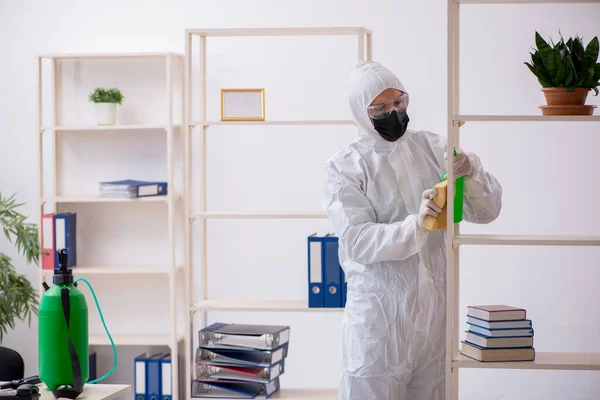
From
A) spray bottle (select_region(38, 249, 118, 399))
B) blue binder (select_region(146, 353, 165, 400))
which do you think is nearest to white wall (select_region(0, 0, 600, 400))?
blue binder (select_region(146, 353, 165, 400))

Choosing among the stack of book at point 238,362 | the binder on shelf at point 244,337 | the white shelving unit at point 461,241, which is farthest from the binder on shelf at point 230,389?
the white shelving unit at point 461,241

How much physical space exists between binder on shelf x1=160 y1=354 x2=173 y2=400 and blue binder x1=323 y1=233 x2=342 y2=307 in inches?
37.3

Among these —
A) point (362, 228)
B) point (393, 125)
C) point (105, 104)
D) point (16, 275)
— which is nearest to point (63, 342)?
point (362, 228)

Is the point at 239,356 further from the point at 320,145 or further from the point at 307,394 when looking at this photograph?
the point at 320,145

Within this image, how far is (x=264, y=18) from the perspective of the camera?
12.3ft

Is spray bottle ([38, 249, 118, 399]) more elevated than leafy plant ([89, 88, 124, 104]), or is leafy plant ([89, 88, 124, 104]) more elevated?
leafy plant ([89, 88, 124, 104])

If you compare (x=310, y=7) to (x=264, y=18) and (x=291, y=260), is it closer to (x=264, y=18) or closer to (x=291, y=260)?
(x=264, y=18)

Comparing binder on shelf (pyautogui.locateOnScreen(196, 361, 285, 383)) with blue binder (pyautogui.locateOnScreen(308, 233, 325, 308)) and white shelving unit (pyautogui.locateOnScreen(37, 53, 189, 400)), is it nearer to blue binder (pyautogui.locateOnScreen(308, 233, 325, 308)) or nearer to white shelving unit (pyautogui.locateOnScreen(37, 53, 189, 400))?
blue binder (pyautogui.locateOnScreen(308, 233, 325, 308))

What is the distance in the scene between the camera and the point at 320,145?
3764mm

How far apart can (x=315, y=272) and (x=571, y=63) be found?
4.82 feet

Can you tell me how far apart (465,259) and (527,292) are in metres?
0.33

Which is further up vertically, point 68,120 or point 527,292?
point 68,120

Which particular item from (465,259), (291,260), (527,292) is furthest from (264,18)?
(527,292)

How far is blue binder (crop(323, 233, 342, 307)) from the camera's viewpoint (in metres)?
3.12
